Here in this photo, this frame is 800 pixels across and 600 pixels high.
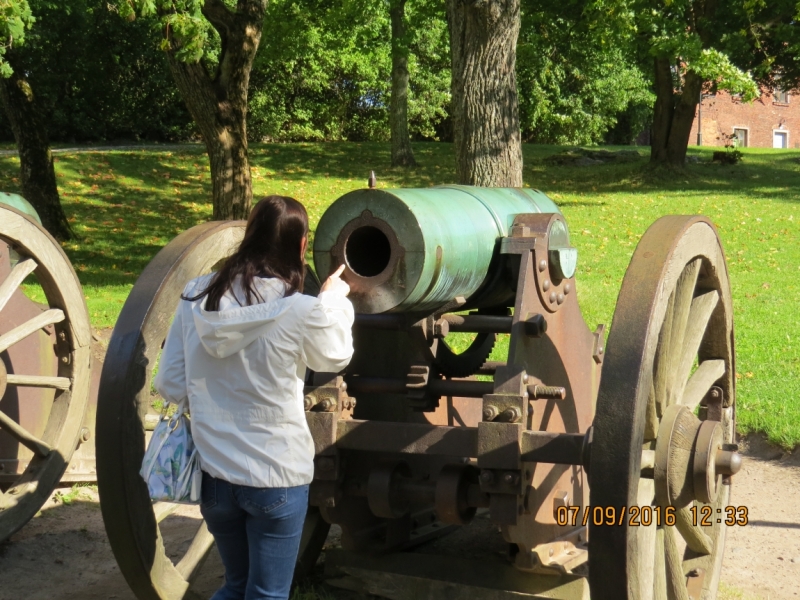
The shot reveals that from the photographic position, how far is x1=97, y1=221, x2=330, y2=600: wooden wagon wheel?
3107 mm

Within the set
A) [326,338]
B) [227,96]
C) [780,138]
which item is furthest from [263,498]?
[780,138]

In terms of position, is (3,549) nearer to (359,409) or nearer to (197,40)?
(359,409)

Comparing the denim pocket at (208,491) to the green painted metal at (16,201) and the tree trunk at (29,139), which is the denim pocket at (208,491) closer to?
the green painted metal at (16,201)

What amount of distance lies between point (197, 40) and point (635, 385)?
7254 millimetres

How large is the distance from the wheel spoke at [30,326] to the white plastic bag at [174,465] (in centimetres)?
Result: 163

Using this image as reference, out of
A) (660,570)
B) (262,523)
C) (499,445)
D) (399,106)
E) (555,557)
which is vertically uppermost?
(399,106)

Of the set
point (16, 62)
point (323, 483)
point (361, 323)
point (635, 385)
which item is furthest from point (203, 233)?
point (16, 62)

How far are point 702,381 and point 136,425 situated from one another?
1.98 m

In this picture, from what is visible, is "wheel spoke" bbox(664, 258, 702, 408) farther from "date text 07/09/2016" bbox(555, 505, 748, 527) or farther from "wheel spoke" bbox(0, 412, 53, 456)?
"wheel spoke" bbox(0, 412, 53, 456)

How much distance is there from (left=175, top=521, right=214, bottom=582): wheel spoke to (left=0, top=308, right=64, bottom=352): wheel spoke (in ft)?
3.97

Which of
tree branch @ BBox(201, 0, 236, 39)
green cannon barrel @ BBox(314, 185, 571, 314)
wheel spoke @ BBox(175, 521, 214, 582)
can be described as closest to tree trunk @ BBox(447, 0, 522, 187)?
tree branch @ BBox(201, 0, 236, 39)

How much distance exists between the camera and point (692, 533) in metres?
3.45

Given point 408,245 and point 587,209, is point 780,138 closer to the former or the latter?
point 587,209

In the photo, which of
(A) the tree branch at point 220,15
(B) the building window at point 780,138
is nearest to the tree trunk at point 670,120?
(A) the tree branch at point 220,15
